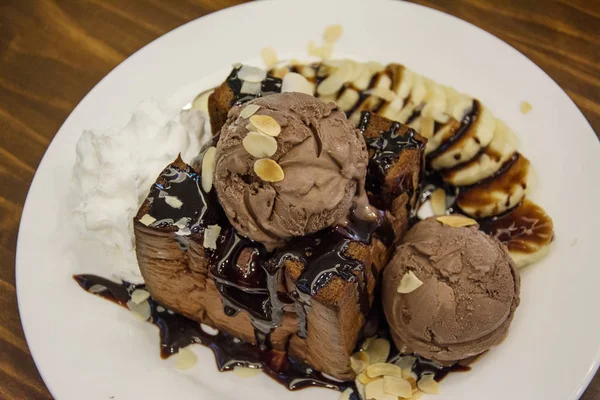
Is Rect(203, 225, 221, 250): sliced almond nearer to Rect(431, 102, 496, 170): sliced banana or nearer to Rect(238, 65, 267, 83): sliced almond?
Rect(238, 65, 267, 83): sliced almond

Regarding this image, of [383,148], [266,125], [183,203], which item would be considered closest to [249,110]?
[266,125]

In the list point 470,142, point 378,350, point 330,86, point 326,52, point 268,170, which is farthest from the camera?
point 326,52

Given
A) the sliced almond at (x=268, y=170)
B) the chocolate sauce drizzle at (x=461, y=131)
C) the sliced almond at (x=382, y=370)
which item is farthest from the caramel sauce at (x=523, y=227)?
the sliced almond at (x=268, y=170)

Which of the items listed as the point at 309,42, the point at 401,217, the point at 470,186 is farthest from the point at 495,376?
the point at 309,42

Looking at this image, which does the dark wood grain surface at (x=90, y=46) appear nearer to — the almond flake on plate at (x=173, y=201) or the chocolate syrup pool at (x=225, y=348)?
the chocolate syrup pool at (x=225, y=348)

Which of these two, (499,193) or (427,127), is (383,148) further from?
(499,193)

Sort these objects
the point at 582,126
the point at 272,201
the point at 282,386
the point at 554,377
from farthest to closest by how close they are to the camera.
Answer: the point at 582,126 < the point at 282,386 < the point at 554,377 < the point at 272,201

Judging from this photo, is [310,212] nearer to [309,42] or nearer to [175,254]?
[175,254]
